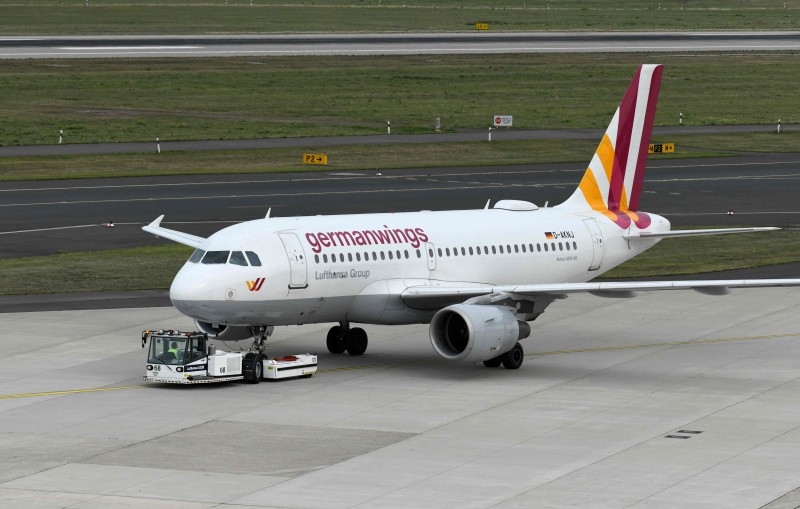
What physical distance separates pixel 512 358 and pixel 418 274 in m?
3.85

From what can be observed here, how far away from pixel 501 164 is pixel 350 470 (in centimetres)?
6670

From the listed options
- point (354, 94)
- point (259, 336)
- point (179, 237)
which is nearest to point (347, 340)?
point (259, 336)

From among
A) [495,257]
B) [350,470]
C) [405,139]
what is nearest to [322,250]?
[495,257]

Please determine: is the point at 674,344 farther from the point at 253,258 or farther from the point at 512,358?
the point at 253,258

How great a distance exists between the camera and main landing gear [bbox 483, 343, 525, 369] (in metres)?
45.7

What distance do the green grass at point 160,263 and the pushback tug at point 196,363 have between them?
17582 mm

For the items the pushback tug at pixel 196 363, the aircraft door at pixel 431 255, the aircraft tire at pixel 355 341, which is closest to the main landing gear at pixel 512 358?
the aircraft door at pixel 431 255

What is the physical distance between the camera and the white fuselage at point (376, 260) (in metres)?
43.0

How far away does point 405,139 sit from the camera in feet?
354

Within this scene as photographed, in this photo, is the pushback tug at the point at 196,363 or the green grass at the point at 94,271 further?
the green grass at the point at 94,271

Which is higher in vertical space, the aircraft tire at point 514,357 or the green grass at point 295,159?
the green grass at point 295,159

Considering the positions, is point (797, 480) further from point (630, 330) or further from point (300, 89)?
point (300, 89)

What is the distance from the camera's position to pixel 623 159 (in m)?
54.0

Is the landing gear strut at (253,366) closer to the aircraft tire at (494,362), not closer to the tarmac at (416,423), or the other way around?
the tarmac at (416,423)
